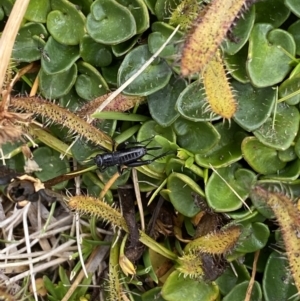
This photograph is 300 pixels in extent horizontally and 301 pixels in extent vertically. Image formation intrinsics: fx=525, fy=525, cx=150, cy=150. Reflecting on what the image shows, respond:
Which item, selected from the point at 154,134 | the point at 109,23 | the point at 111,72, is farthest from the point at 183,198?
the point at 109,23

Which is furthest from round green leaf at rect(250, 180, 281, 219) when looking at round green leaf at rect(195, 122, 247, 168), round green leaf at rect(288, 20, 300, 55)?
round green leaf at rect(288, 20, 300, 55)

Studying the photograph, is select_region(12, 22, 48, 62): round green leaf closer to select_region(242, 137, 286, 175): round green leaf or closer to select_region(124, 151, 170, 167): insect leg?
select_region(124, 151, 170, 167): insect leg

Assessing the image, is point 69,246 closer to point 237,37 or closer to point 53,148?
point 53,148

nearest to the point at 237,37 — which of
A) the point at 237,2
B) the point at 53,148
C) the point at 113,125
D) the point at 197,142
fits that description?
the point at 237,2

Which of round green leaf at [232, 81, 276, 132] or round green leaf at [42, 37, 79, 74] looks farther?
round green leaf at [42, 37, 79, 74]

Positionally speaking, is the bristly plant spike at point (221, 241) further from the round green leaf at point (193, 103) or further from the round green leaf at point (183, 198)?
the round green leaf at point (193, 103)
